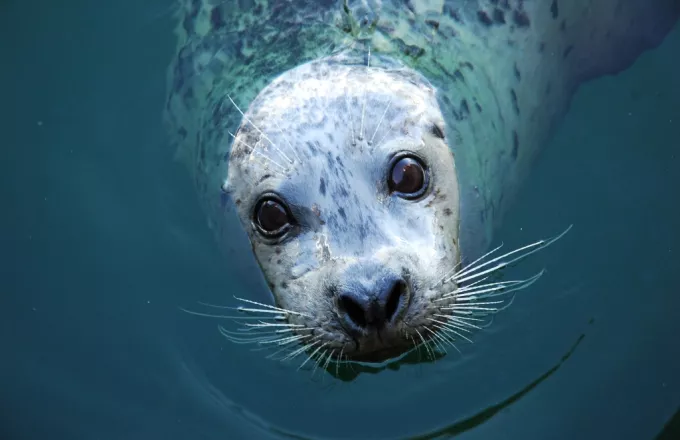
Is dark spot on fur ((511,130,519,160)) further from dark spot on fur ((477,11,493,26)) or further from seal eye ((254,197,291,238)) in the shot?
seal eye ((254,197,291,238))

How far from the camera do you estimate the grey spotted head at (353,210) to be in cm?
308

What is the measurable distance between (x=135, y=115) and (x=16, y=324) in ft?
4.14

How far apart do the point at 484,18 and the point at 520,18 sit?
0.62ft

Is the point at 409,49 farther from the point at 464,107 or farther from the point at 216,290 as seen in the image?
the point at 216,290

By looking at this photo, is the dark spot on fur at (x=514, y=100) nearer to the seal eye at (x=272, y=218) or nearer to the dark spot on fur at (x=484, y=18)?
the dark spot on fur at (x=484, y=18)

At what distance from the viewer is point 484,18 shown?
4129 millimetres

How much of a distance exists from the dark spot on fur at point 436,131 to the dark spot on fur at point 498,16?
2.62 ft

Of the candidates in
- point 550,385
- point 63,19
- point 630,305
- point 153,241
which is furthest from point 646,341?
point 63,19

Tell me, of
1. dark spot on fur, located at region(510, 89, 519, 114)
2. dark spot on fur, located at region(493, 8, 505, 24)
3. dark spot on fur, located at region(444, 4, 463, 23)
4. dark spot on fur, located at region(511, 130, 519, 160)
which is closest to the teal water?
dark spot on fur, located at region(511, 130, 519, 160)

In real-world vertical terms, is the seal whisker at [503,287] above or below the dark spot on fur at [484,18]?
below

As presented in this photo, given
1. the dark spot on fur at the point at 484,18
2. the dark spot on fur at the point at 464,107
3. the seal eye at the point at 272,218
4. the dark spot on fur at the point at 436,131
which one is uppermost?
the dark spot on fur at the point at 484,18

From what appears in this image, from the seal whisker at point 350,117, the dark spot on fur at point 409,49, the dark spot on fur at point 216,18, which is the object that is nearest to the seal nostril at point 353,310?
the seal whisker at point 350,117

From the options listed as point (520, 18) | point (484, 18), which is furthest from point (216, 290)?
point (520, 18)

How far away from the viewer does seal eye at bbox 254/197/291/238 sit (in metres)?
3.43
